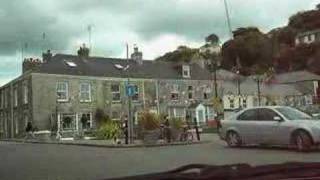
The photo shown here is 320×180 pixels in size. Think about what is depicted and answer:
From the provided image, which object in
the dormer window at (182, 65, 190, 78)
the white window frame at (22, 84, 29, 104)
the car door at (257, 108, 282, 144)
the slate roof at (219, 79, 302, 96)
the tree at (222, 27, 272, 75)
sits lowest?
the car door at (257, 108, 282, 144)

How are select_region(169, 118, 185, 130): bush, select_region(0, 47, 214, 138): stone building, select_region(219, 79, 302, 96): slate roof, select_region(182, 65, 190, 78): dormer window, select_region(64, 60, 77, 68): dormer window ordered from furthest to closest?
select_region(219, 79, 302, 96): slate roof → select_region(182, 65, 190, 78): dormer window → select_region(64, 60, 77, 68): dormer window → select_region(0, 47, 214, 138): stone building → select_region(169, 118, 185, 130): bush

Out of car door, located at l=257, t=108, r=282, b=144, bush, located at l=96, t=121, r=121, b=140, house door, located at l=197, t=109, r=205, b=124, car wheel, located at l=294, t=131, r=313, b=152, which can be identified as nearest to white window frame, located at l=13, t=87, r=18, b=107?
house door, located at l=197, t=109, r=205, b=124

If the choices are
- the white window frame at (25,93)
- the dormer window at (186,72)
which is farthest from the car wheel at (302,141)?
the dormer window at (186,72)

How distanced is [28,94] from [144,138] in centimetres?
2450

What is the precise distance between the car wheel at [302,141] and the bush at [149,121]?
12.9 meters

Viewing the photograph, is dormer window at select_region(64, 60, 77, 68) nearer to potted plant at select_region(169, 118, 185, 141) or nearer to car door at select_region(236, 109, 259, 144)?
potted plant at select_region(169, 118, 185, 141)

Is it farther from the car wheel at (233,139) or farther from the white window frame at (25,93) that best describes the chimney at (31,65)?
the car wheel at (233,139)

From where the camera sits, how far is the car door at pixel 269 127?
17.2 m

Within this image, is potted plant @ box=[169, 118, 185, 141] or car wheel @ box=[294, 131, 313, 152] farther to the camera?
potted plant @ box=[169, 118, 185, 141]

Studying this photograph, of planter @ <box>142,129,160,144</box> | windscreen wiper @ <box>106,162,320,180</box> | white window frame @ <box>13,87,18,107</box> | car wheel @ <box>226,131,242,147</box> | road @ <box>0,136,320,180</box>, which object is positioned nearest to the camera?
windscreen wiper @ <box>106,162,320,180</box>

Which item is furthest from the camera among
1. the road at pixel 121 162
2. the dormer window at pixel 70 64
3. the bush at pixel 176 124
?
the dormer window at pixel 70 64

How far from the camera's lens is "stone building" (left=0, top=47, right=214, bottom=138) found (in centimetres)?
4903

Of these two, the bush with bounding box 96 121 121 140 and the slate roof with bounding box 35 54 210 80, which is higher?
the slate roof with bounding box 35 54 210 80

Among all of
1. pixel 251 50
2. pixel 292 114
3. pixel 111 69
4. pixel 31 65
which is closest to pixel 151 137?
pixel 292 114
